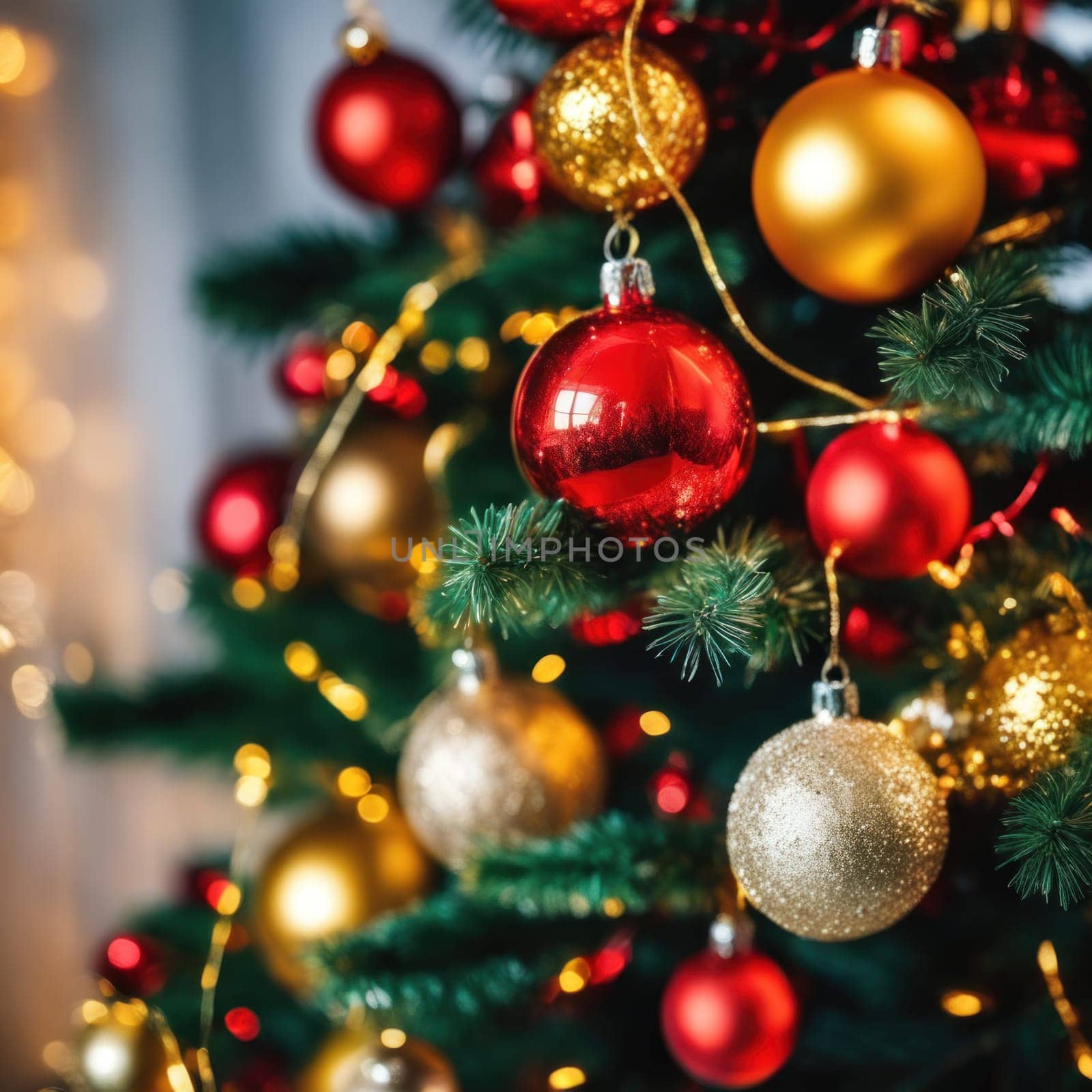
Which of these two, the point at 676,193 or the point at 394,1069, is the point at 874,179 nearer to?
the point at 676,193

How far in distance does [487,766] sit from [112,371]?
0.74 meters

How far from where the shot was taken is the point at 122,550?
1.13 m

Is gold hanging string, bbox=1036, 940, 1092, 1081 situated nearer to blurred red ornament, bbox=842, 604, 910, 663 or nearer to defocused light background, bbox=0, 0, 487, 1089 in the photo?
blurred red ornament, bbox=842, 604, 910, 663

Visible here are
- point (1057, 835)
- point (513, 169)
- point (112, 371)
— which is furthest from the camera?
point (112, 371)

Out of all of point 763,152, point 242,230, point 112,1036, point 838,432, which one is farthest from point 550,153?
point 242,230

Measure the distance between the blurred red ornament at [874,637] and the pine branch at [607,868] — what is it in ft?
0.45

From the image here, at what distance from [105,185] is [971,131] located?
3.03ft

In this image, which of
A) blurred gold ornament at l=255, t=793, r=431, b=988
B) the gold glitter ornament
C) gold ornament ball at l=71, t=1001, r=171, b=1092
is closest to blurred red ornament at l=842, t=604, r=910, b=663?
Answer: the gold glitter ornament

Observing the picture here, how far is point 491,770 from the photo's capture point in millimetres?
600

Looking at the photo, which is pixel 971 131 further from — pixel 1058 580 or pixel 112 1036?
pixel 112 1036

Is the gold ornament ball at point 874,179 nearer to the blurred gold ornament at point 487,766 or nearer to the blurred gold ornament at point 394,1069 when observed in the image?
the blurred gold ornament at point 487,766

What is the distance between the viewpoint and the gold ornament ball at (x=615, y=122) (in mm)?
496

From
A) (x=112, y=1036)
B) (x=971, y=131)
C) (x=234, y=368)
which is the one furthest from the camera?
(x=234, y=368)

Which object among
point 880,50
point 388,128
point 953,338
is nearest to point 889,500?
point 953,338
